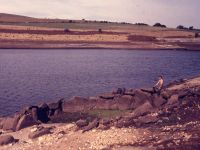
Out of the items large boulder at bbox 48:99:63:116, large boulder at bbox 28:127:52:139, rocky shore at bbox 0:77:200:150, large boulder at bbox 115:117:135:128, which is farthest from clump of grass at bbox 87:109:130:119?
large boulder at bbox 28:127:52:139

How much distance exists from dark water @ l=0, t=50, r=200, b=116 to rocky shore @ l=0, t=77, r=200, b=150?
3.96 meters

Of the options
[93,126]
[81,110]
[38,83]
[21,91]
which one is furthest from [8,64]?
[93,126]

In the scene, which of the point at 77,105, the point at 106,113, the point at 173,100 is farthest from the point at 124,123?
the point at 77,105

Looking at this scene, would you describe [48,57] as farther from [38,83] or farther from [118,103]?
[118,103]

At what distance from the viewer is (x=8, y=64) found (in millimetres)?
54094

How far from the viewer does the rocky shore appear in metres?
16.9

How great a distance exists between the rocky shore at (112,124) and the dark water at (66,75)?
13.0ft

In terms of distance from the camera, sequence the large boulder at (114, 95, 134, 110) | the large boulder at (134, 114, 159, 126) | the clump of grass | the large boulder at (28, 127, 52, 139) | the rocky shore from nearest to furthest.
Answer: the rocky shore → the large boulder at (134, 114, 159, 126) → the large boulder at (28, 127, 52, 139) → the clump of grass → the large boulder at (114, 95, 134, 110)

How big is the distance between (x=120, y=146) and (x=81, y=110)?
8.47 meters

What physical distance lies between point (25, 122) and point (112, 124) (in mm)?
4889

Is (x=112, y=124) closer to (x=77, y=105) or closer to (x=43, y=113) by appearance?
(x=43, y=113)

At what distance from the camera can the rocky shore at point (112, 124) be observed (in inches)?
664

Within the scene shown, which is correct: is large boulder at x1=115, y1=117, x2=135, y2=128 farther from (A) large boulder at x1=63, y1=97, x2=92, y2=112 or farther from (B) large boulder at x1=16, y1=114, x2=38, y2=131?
(A) large boulder at x1=63, y1=97, x2=92, y2=112

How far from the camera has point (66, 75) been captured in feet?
146
